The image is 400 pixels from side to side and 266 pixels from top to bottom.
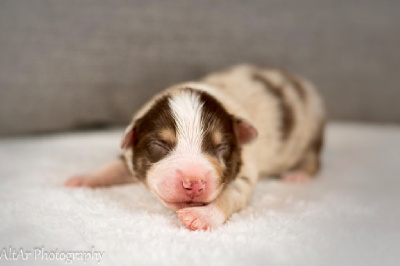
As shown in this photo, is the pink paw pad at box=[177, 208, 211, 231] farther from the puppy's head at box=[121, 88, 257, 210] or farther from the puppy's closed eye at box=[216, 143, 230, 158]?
the puppy's closed eye at box=[216, 143, 230, 158]

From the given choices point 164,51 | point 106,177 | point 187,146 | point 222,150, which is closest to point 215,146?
point 222,150

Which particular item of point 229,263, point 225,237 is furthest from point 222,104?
point 229,263

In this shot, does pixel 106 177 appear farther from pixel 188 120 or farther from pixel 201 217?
pixel 201 217

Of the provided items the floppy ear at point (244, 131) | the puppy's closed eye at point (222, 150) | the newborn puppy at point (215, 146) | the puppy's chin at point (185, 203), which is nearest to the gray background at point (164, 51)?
the newborn puppy at point (215, 146)

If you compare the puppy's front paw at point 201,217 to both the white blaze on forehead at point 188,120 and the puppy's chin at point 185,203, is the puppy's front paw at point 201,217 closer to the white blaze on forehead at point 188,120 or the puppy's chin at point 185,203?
the puppy's chin at point 185,203

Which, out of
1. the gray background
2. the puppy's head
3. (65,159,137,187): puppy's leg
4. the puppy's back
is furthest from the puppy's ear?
the gray background

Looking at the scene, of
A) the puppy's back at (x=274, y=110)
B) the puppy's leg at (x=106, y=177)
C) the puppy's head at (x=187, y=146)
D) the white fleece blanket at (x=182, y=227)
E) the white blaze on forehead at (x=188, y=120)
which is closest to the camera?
the white fleece blanket at (x=182, y=227)

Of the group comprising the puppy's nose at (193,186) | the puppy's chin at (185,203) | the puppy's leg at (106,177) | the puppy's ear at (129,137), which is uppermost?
the puppy's ear at (129,137)

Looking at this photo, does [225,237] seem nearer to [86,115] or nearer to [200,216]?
[200,216]
